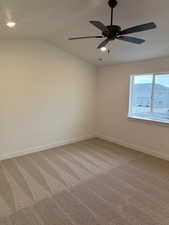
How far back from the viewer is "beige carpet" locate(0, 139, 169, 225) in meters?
2.04

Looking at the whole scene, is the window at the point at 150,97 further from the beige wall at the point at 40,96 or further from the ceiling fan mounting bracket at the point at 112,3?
the ceiling fan mounting bracket at the point at 112,3

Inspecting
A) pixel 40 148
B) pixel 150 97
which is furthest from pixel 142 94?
pixel 40 148

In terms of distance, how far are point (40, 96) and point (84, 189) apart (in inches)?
97.7

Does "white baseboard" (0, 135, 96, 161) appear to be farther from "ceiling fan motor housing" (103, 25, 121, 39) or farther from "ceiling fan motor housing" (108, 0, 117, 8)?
"ceiling fan motor housing" (108, 0, 117, 8)

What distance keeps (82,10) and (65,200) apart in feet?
9.37

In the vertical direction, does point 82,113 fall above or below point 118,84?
below

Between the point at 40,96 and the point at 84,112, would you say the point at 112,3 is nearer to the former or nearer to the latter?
the point at 40,96

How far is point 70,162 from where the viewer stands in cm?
358

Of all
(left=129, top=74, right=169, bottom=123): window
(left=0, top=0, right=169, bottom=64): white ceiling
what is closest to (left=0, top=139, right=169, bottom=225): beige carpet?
(left=129, top=74, right=169, bottom=123): window

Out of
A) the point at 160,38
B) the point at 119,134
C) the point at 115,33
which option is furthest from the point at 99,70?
the point at 115,33

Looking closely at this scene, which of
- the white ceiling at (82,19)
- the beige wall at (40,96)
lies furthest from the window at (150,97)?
the beige wall at (40,96)

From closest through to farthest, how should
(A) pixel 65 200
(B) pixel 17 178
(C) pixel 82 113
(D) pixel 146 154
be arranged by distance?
(A) pixel 65 200, (B) pixel 17 178, (D) pixel 146 154, (C) pixel 82 113

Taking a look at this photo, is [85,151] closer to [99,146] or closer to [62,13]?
[99,146]

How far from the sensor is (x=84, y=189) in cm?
262
